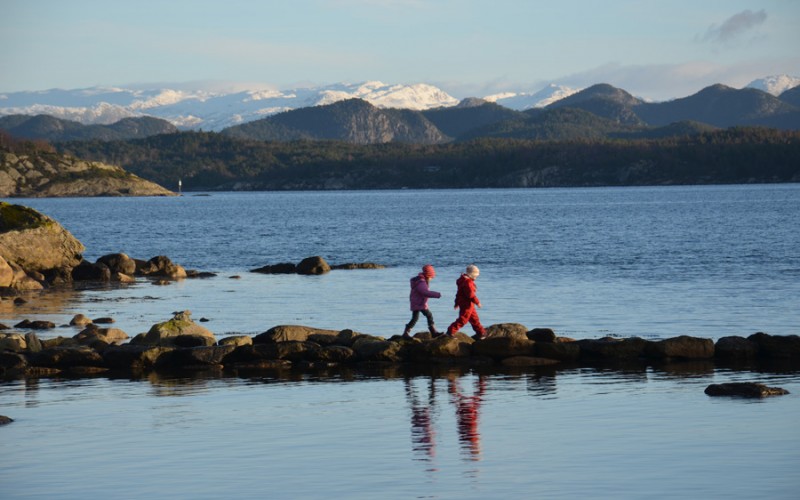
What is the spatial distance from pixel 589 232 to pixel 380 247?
83.1 feet

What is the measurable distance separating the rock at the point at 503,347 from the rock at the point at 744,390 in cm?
530

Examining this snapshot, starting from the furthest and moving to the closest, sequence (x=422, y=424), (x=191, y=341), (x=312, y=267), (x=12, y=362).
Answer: (x=312, y=267), (x=191, y=341), (x=12, y=362), (x=422, y=424)

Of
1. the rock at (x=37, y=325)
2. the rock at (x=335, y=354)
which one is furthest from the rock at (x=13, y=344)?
the rock at (x=37, y=325)

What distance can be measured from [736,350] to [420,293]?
6932 millimetres

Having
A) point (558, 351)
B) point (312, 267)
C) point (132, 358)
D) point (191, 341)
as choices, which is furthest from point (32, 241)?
point (558, 351)

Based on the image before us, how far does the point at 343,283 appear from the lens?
52.3 m

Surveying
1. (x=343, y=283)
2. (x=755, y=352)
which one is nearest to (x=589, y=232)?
(x=343, y=283)

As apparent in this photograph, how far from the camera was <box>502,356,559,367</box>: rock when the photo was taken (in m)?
25.2

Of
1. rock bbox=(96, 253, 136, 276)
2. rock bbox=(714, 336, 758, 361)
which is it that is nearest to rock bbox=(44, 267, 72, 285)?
rock bbox=(96, 253, 136, 276)

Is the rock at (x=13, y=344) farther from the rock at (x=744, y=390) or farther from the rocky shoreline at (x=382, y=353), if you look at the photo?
the rock at (x=744, y=390)

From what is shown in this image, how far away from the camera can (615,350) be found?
25.7m

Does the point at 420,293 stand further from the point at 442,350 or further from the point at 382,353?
the point at 382,353

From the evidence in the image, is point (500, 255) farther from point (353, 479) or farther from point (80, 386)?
point (353, 479)

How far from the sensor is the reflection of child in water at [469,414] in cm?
1675
